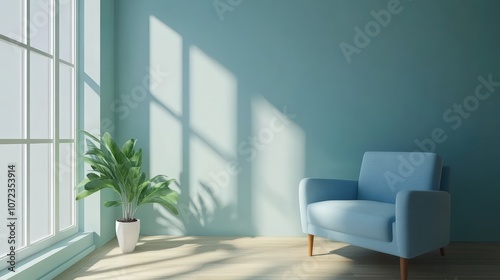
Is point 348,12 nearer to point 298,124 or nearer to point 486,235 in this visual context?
point 298,124

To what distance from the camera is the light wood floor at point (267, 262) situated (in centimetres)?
225

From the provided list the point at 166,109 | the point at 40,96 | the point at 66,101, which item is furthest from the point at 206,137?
the point at 40,96

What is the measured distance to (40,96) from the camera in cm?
242

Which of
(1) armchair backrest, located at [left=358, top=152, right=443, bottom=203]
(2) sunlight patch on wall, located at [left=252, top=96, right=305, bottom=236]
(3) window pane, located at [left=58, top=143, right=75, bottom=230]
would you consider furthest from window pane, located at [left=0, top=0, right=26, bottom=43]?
(1) armchair backrest, located at [left=358, top=152, right=443, bottom=203]

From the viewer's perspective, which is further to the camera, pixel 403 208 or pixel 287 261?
pixel 287 261

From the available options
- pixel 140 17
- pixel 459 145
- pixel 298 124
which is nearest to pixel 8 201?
pixel 140 17

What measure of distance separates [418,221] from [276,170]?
1.33 metres

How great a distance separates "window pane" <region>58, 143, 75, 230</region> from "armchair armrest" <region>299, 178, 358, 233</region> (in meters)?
1.86

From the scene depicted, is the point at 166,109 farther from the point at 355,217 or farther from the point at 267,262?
the point at 355,217

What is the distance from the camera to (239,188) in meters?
3.17

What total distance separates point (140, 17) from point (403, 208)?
2734 mm

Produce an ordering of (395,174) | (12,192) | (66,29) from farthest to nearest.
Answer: (66,29) → (395,174) → (12,192)

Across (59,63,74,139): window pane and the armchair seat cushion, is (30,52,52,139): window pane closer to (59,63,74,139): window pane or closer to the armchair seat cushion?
(59,63,74,139): window pane

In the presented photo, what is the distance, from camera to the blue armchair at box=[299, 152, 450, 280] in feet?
6.89
